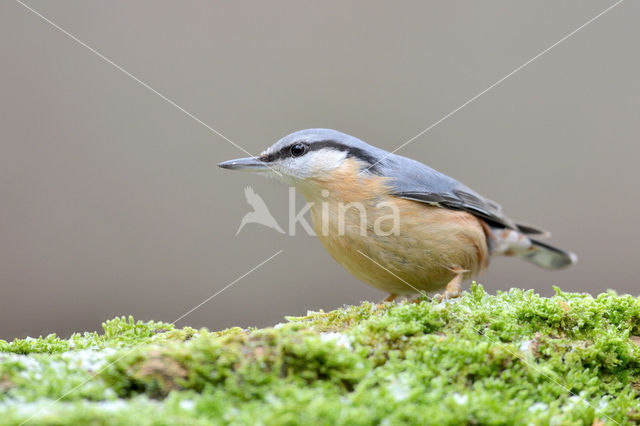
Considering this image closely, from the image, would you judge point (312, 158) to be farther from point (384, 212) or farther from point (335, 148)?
point (384, 212)

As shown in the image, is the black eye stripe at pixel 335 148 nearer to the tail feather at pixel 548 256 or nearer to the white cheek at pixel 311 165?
the white cheek at pixel 311 165

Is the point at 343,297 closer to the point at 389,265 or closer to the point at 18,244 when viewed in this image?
the point at 389,265

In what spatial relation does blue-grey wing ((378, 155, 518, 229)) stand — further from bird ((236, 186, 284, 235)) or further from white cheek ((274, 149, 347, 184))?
bird ((236, 186, 284, 235))

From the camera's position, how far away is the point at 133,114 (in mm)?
7371

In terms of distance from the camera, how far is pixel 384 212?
134 inches

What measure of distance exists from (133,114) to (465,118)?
4.45m

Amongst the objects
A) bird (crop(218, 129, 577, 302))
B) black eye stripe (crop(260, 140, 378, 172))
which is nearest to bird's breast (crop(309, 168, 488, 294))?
bird (crop(218, 129, 577, 302))

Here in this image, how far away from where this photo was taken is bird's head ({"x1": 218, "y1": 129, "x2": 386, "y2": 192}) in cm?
363

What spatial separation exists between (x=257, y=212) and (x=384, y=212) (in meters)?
3.36

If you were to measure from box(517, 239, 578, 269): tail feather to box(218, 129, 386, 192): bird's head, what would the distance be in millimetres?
1705

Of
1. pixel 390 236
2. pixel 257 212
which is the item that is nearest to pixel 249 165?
pixel 390 236

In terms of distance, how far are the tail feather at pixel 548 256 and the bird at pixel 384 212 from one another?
81cm

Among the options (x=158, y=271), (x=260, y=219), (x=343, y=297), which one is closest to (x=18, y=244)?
(x=158, y=271)

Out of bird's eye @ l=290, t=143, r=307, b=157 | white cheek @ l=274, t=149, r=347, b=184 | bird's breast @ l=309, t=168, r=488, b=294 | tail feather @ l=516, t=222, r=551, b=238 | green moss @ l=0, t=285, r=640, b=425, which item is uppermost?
bird's eye @ l=290, t=143, r=307, b=157
